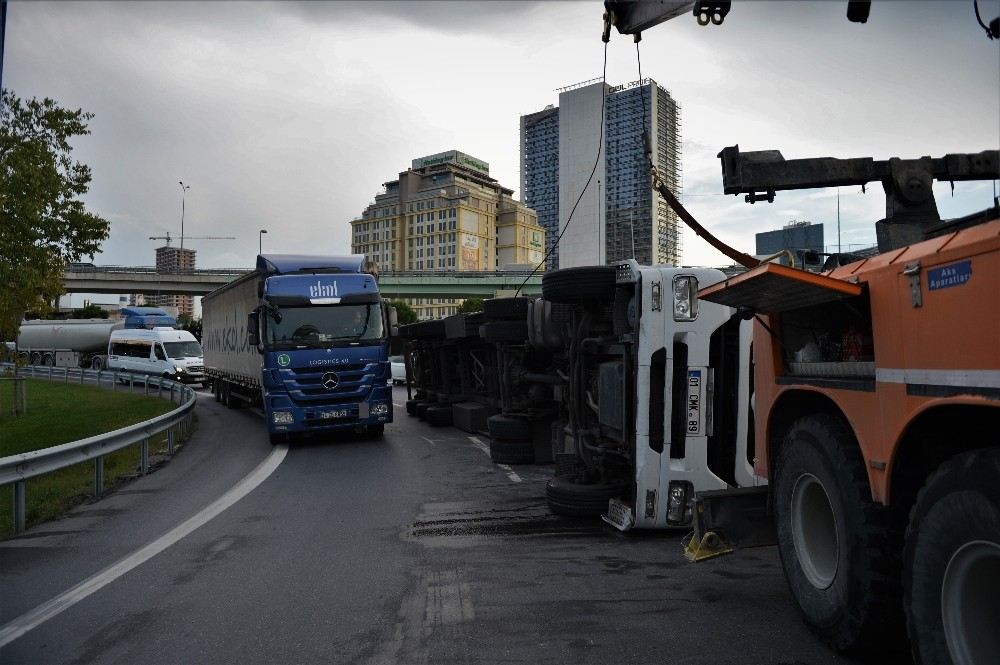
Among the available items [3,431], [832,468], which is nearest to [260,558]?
[832,468]

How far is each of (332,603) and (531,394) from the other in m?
5.28

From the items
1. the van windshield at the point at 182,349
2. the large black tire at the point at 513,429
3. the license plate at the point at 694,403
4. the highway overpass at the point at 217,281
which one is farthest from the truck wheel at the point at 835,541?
the highway overpass at the point at 217,281

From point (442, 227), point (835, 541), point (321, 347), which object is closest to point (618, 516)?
point (835, 541)

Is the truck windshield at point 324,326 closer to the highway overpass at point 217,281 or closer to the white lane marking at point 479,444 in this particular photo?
the white lane marking at point 479,444

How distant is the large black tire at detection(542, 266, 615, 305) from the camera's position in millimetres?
6445

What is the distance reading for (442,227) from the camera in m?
149

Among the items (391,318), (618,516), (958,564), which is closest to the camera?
(958,564)

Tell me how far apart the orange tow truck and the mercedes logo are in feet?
33.0

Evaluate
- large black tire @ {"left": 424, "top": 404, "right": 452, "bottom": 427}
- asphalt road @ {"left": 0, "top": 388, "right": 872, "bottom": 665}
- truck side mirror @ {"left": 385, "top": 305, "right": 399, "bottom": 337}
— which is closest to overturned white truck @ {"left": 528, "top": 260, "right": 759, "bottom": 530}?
asphalt road @ {"left": 0, "top": 388, "right": 872, "bottom": 665}

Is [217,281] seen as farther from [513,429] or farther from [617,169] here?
[513,429]

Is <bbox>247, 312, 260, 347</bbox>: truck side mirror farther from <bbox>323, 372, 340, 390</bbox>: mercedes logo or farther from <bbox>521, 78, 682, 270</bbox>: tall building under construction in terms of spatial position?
<bbox>521, 78, 682, 270</bbox>: tall building under construction

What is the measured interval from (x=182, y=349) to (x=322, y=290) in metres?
25.0

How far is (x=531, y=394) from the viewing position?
9664 millimetres

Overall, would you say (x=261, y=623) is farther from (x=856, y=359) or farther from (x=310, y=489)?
(x=310, y=489)
